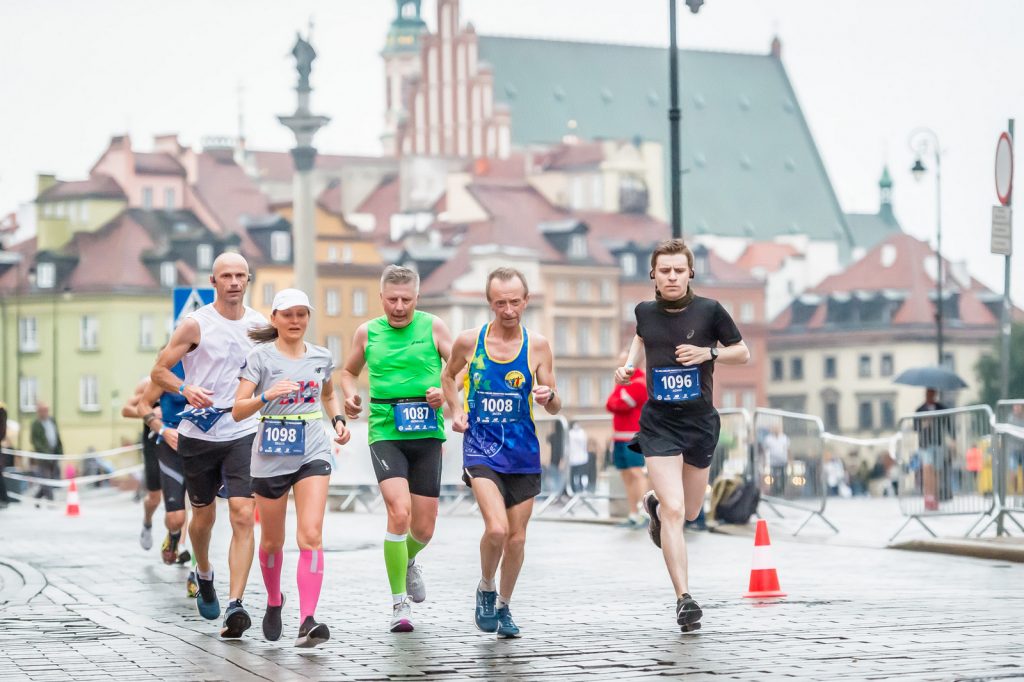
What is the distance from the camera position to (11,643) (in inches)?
430

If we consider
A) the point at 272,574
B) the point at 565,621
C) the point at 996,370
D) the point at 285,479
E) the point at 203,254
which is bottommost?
Answer: the point at 565,621

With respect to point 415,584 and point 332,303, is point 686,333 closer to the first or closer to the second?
point 415,584

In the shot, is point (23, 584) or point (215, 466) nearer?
point (215, 466)

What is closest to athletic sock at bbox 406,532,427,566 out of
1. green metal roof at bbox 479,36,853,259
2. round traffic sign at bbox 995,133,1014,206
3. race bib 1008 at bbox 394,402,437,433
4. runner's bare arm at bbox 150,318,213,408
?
race bib 1008 at bbox 394,402,437,433

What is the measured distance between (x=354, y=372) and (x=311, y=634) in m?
1.98

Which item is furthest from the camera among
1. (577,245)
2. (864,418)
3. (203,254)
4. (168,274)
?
(864,418)

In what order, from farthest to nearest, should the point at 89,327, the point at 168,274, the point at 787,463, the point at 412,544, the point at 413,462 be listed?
the point at 168,274 → the point at 89,327 → the point at 787,463 → the point at 412,544 → the point at 413,462

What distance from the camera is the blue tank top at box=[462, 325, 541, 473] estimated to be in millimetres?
11125

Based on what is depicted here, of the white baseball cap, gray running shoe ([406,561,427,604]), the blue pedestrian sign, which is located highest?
the blue pedestrian sign

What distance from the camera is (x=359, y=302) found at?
378 ft

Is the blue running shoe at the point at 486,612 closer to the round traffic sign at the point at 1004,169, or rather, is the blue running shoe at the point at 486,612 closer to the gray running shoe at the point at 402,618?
the gray running shoe at the point at 402,618

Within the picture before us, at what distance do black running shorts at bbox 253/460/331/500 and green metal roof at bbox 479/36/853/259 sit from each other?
→ 462 feet

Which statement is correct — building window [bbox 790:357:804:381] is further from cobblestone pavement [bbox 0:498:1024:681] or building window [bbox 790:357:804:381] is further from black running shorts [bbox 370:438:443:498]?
black running shorts [bbox 370:438:443:498]

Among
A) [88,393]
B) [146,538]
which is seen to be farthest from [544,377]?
[88,393]
